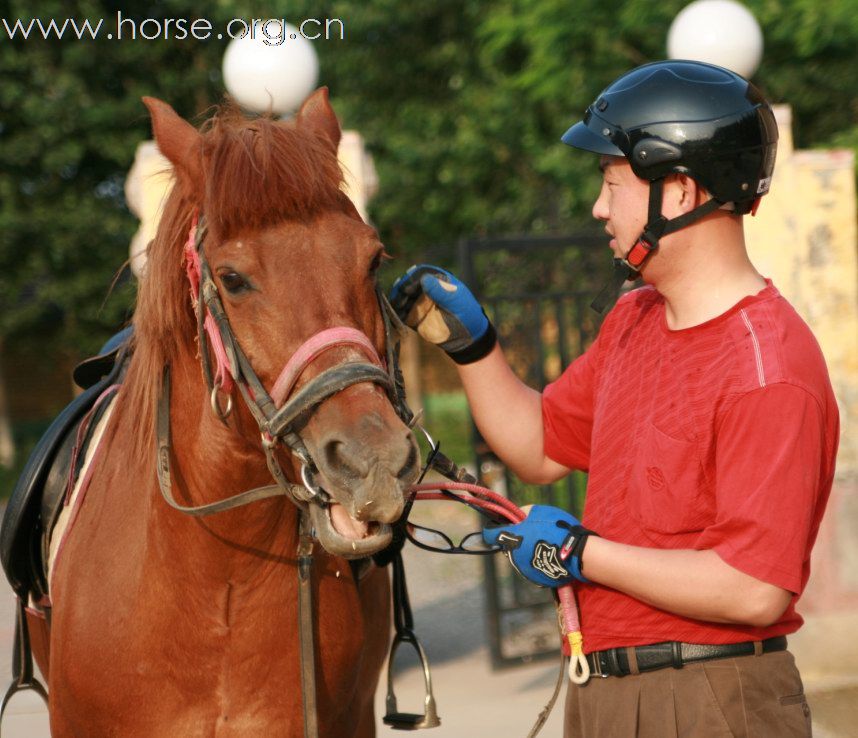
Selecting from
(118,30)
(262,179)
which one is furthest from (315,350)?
(118,30)

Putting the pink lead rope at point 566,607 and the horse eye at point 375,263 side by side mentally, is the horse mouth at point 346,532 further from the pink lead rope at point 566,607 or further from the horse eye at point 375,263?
the horse eye at point 375,263

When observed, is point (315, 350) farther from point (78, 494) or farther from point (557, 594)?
point (78, 494)

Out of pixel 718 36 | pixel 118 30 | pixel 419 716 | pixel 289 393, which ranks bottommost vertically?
pixel 419 716

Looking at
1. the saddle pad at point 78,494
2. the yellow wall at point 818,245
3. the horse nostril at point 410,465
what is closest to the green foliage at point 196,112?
the yellow wall at point 818,245

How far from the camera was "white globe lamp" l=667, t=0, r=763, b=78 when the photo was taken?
5.18 m

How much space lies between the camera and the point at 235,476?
7.55 ft

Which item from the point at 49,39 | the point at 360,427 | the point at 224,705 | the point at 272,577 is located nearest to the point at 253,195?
the point at 360,427

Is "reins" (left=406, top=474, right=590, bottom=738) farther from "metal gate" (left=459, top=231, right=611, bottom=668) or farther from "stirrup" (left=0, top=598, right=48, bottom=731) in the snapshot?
"metal gate" (left=459, top=231, right=611, bottom=668)

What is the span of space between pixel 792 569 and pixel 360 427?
822 mm

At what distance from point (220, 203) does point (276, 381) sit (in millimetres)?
385

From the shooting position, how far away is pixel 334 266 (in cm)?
212

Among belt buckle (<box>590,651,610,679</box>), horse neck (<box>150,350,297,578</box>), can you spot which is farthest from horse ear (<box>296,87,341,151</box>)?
belt buckle (<box>590,651,610,679</box>)

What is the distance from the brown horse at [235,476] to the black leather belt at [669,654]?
57 centimetres

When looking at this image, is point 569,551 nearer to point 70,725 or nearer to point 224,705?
point 224,705
